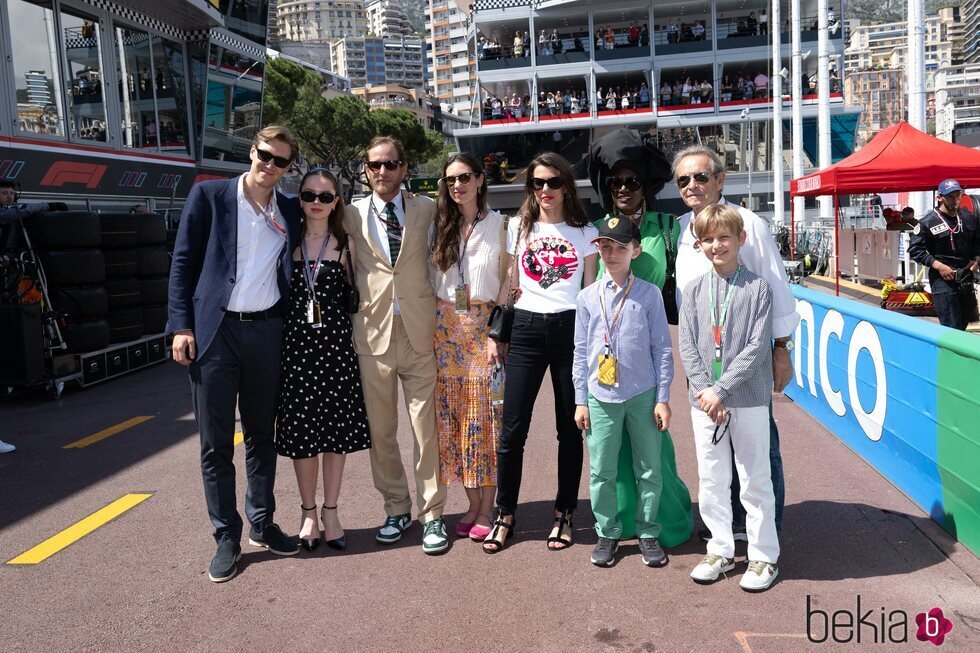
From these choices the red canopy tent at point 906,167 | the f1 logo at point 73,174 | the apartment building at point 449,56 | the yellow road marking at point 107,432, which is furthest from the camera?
the apartment building at point 449,56

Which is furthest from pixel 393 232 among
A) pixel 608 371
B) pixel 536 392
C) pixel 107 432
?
pixel 107 432

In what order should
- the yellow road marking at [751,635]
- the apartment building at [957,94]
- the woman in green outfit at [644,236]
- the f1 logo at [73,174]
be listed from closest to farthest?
1. the yellow road marking at [751,635]
2. the woman in green outfit at [644,236]
3. the f1 logo at [73,174]
4. the apartment building at [957,94]

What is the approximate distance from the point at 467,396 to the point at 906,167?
1021cm

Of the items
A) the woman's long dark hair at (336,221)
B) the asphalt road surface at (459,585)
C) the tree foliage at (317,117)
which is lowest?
the asphalt road surface at (459,585)

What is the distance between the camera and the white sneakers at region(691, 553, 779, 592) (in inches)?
137

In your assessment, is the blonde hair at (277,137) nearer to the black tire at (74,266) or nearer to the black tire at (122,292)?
the black tire at (74,266)

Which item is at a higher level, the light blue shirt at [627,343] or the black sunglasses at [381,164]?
the black sunglasses at [381,164]

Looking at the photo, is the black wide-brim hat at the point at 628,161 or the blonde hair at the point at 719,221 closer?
the blonde hair at the point at 719,221

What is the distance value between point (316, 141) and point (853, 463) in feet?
171

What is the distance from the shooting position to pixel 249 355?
3.94 m

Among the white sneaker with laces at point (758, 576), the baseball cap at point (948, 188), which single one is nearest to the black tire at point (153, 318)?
the white sneaker with laces at point (758, 576)

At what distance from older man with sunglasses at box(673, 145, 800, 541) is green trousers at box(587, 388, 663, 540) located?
0.42 metres

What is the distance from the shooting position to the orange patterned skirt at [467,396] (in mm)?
4191

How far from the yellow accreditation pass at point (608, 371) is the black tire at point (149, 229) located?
8391mm
